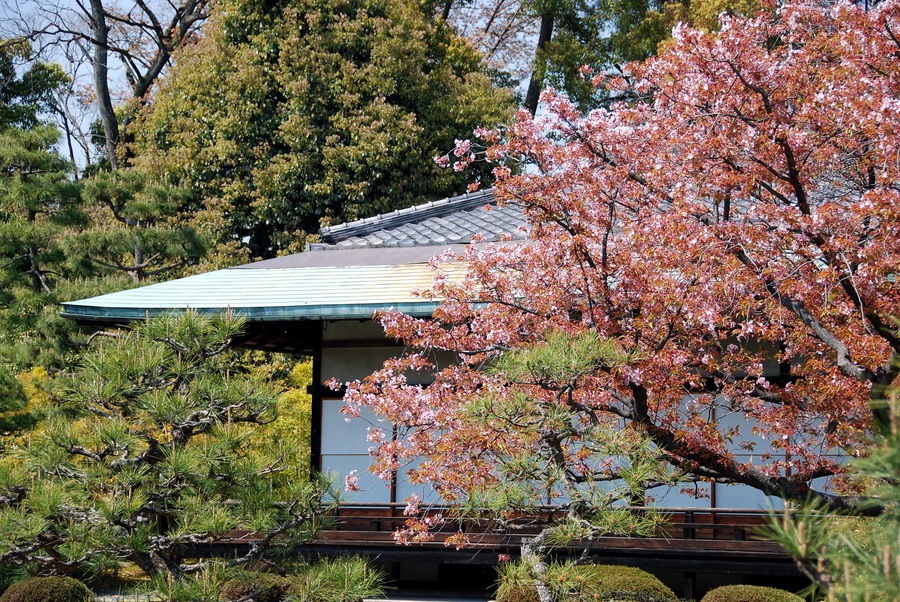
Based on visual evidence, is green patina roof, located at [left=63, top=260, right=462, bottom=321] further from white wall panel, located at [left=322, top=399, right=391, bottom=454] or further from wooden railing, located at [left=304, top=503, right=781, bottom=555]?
wooden railing, located at [left=304, top=503, right=781, bottom=555]

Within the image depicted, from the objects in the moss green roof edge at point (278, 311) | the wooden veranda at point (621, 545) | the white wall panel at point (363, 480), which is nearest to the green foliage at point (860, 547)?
the wooden veranda at point (621, 545)

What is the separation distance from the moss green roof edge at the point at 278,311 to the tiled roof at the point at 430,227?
2.63 metres

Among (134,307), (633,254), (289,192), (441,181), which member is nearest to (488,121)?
(441,181)

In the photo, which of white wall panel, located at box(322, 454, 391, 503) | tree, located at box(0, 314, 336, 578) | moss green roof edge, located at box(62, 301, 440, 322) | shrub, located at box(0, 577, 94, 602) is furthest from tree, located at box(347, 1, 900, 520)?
shrub, located at box(0, 577, 94, 602)

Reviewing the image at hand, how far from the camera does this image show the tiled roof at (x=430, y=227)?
36.6 feet

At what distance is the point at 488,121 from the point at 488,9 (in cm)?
762

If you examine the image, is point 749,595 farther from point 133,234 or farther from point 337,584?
point 133,234

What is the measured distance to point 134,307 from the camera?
8891 millimetres

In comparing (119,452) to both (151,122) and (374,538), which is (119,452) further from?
(151,122)

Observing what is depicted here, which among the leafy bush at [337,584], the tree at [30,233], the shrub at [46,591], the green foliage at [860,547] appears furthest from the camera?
the tree at [30,233]

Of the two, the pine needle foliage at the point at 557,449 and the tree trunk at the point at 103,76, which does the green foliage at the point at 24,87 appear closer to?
the tree trunk at the point at 103,76

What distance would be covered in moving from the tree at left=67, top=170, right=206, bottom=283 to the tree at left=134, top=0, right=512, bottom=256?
2.23m

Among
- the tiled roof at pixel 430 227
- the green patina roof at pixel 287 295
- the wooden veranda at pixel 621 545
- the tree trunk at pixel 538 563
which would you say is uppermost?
the tiled roof at pixel 430 227

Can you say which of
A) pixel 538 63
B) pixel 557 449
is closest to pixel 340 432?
pixel 557 449
